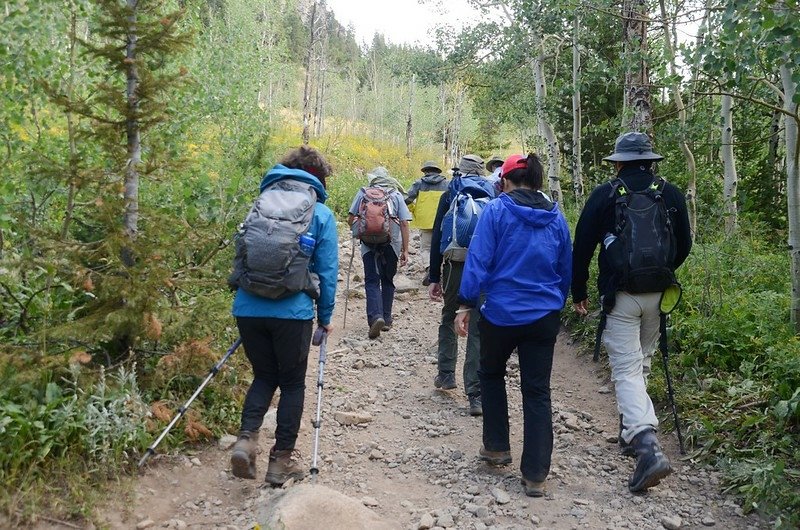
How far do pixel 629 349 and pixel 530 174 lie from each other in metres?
1.51

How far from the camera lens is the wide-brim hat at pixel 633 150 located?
4.70 m

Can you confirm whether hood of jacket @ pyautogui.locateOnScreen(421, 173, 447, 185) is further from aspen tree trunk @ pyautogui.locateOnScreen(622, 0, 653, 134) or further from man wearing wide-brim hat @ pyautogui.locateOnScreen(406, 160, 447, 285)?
aspen tree trunk @ pyautogui.locateOnScreen(622, 0, 653, 134)

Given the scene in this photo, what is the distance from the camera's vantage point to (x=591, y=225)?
4773 millimetres

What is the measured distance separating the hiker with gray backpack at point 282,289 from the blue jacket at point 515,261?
1064mm

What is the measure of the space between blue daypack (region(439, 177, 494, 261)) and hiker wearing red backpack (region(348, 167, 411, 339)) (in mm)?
2234

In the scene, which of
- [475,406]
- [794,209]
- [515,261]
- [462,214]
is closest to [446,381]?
[475,406]

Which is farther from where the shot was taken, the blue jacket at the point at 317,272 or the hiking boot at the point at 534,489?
the hiking boot at the point at 534,489

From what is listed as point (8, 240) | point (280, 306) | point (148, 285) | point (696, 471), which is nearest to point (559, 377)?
point (696, 471)

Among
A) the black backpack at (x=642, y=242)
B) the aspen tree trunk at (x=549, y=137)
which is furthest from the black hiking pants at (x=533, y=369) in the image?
the aspen tree trunk at (x=549, y=137)

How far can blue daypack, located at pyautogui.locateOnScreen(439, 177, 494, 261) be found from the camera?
248 inches

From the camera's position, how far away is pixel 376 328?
8867 mm

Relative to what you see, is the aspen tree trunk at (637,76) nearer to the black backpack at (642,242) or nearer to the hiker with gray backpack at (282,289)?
the black backpack at (642,242)

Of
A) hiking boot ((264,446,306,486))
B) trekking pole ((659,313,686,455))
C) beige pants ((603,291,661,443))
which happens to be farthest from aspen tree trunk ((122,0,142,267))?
trekking pole ((659,313,686,455))

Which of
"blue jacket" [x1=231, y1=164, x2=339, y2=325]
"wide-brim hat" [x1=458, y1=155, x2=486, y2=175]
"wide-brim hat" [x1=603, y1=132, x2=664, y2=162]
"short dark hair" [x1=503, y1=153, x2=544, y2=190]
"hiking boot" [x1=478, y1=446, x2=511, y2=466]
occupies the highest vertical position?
"wide-brim hat" [x1=603, y1=132, x2=664, y2=162]
